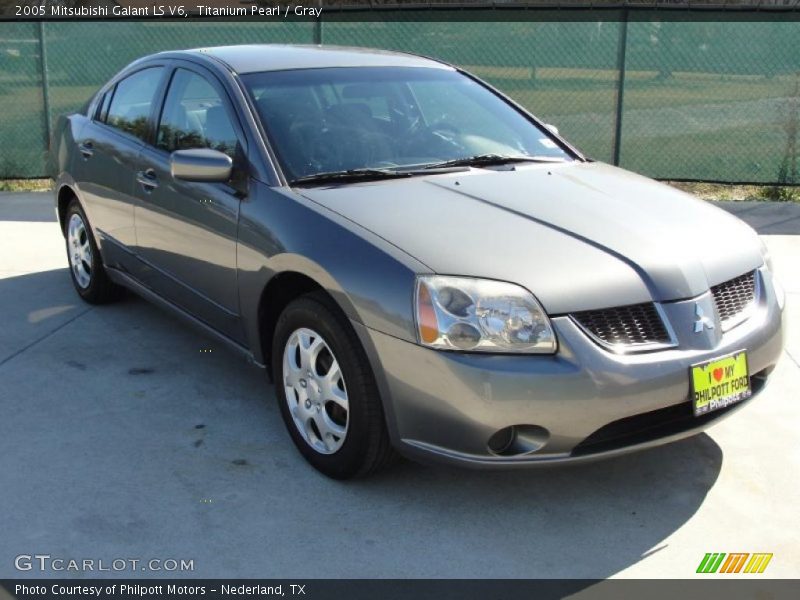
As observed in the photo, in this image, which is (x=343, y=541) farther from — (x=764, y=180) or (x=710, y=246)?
(x=764, y=180)

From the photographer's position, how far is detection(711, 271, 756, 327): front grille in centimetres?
349

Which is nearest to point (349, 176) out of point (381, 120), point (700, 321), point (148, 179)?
point (381, 120)

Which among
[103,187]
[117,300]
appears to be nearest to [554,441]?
[103,187]

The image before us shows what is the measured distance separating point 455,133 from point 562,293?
167 cm

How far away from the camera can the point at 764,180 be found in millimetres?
9469

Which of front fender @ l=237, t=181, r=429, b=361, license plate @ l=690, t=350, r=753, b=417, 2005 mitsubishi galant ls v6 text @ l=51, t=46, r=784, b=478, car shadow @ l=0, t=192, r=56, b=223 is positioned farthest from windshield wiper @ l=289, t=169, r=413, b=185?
car shadow @ l=0, t=192, r=56, b=223

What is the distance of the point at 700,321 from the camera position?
10.9 feet

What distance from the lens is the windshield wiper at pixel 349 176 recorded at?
156 inches

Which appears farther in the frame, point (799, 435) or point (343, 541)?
point (799, 435)

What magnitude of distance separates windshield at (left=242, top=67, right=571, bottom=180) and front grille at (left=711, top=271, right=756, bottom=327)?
1.33m

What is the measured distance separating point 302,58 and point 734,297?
2450 millimetres

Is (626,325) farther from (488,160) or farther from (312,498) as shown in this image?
(488,160)

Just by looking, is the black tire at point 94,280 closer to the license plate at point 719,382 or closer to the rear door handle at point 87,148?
the rear door handle at point 87,148

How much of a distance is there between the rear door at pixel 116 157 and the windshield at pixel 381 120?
1.02 meters
